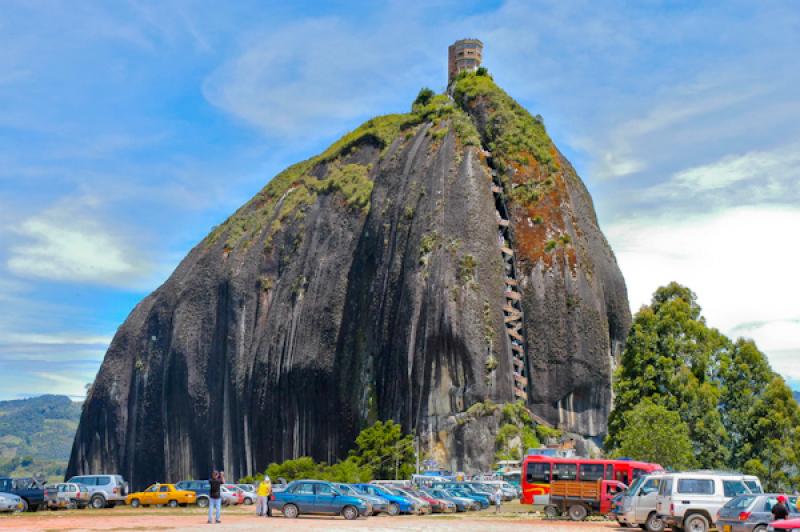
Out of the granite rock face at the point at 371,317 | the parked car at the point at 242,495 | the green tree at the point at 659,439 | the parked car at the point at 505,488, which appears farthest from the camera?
the granite rock face at the point at 371,317

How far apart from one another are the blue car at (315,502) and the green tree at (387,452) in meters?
39.0

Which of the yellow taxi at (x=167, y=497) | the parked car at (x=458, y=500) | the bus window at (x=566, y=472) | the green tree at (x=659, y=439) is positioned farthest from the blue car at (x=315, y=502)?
the green tree at (x=659, y=439)

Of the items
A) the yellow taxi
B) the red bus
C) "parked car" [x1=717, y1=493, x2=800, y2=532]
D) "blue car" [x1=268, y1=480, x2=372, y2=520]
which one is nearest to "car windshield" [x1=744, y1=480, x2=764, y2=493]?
"parked car" [x1=717, y1=493, x2=800, y2=532]

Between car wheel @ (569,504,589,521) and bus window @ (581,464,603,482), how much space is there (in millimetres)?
4104

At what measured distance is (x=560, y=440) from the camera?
3565 inches

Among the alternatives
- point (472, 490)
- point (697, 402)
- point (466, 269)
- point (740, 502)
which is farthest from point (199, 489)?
point (466, 269)

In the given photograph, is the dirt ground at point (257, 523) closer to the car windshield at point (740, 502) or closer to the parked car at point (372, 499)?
the parked car at point (372, 499)

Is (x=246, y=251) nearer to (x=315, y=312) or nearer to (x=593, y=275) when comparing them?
(x=315, y=312)

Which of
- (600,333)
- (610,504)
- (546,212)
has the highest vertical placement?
(546,212)

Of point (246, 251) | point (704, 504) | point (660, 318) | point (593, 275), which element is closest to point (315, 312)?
point (246, 251)

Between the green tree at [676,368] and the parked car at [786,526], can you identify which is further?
the green tree at [676,368]

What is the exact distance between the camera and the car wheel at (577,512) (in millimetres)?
46250

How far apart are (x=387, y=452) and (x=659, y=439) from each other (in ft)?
92.2

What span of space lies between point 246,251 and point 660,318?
223ft
